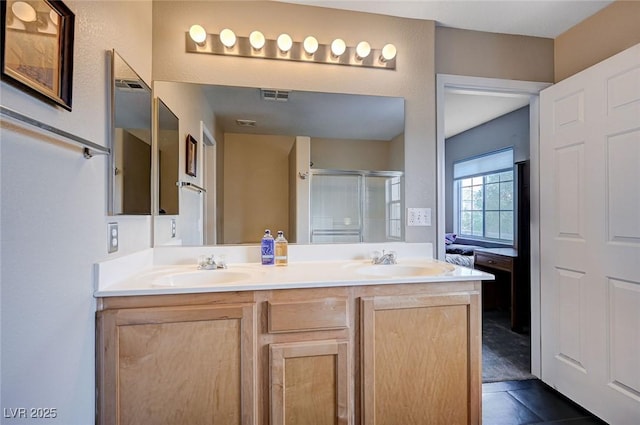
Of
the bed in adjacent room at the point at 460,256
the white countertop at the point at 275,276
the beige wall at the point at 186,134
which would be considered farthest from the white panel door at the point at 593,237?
the beige wall at the point at 186,134

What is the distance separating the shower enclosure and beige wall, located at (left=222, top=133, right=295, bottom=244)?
0.72 ft

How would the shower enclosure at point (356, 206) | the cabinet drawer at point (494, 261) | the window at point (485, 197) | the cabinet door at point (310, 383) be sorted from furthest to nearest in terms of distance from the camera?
the window at point (485, 197) < the cabinet drawer at point (494, 261) < the shower enclosure at point (356, 206) < the cabinet door at point (310, 383)

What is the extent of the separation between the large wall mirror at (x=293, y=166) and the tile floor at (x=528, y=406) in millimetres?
1137

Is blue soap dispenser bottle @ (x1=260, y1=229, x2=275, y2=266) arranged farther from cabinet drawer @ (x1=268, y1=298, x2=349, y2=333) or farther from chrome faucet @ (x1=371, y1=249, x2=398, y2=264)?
chrome faucet @ (x1=371, y1=249, x2=398, y2=264)

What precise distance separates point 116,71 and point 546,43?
2612 mm

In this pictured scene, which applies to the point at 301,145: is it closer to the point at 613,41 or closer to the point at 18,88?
the point at 18,88

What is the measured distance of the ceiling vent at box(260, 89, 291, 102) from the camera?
1.80 meters

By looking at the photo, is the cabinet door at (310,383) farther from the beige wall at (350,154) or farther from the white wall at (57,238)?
the beige wall at (350,154)

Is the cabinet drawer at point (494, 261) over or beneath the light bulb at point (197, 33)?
beneath

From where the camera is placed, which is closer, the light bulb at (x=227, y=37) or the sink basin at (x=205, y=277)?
the sink basin at (x=205, y=277)

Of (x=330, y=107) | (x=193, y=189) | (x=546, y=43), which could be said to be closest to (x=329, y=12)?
(x=330, y=107)

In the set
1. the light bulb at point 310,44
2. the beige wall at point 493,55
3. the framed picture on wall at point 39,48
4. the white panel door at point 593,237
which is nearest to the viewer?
the framed picture on wall at point 39,48

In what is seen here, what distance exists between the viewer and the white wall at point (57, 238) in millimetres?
746

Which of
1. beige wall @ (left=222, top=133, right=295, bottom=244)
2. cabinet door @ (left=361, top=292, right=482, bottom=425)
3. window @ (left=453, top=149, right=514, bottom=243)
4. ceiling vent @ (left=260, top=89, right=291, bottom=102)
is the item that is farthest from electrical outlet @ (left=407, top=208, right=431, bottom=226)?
window @ (left=453, top=149, right=514, bottom=243)
